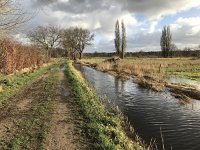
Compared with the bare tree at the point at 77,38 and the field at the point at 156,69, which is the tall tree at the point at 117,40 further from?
the field at the point at 156,69

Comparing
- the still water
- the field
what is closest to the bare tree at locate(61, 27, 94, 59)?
the field

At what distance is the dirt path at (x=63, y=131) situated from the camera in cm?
1034

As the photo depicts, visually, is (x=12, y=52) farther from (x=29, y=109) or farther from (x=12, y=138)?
(x=12, y=138)

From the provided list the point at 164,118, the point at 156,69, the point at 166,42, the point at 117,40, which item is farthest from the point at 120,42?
the point at 164,118

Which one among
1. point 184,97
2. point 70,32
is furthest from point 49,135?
point 70,32

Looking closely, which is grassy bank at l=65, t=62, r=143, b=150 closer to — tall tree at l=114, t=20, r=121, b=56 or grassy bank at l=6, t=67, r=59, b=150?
grassy bank at l=6, t=67, r=59, b=150

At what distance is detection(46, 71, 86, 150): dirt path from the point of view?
10.3 meters

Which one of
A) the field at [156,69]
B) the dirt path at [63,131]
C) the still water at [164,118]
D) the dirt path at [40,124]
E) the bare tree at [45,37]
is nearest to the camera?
the dirt path at [63,131]

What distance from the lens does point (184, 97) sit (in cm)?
2231

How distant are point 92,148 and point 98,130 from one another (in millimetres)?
1763

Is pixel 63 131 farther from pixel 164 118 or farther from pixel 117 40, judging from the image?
pixel 117 40

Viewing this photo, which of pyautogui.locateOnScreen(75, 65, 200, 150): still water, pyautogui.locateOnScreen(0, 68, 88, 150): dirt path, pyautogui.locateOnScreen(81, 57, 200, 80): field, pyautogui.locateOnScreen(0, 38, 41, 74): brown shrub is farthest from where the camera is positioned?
pyautogui.locateOnScreen(81, 57, 200, 80): field

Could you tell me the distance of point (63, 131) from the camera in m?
12.1

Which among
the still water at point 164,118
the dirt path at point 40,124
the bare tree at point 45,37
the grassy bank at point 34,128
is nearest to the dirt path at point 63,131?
the dirt path at point 40,124
